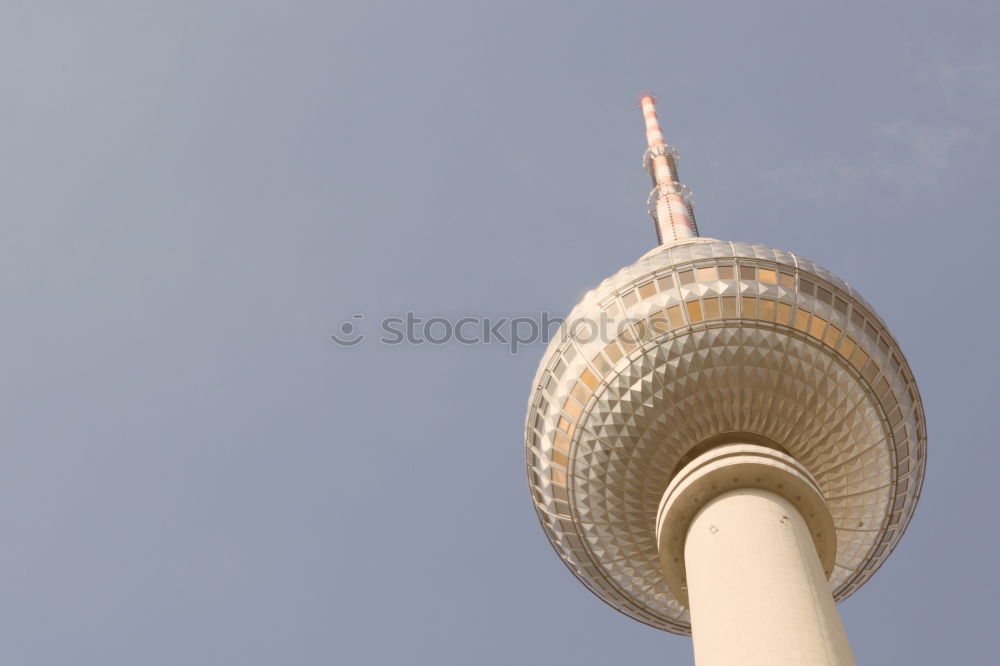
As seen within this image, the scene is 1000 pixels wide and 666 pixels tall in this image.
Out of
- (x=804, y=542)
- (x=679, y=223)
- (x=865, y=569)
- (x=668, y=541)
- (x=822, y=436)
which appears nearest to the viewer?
(x=804, y=542)

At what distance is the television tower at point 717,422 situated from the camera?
2873 cm

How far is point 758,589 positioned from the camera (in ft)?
82.1

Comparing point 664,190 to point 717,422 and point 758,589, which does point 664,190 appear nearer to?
point 717,422

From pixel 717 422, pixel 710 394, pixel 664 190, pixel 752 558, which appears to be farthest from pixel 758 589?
pixel 664 190

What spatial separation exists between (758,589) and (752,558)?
42.9 inches

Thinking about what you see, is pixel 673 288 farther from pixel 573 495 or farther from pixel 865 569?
pixel 865 569

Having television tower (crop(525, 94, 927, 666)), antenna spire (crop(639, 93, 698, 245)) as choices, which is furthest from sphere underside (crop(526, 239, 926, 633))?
antenna spire (crop(639, 93, 698, 245))

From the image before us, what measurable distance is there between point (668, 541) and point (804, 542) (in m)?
3.72

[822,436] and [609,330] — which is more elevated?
[609,330]

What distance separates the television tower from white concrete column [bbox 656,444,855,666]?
0.06m

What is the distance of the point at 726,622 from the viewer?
24.8 m

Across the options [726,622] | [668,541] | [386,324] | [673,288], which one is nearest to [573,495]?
[668,541]

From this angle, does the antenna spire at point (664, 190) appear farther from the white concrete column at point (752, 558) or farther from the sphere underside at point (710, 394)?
the white concrete column at point (752, 558)

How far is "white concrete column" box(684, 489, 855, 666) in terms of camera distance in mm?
23734
